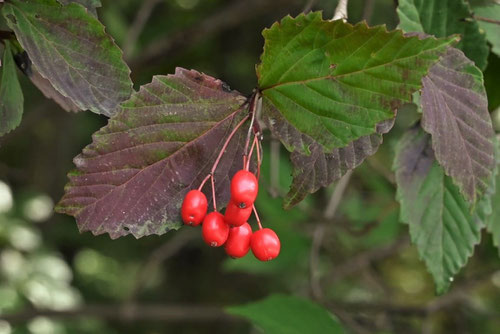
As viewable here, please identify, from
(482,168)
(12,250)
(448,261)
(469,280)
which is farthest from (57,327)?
(482,168)

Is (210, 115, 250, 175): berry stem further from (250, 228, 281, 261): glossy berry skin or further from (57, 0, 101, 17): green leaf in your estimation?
(57, 0, 101, 17): green leaf

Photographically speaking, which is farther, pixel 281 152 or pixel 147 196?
pixel 281 152

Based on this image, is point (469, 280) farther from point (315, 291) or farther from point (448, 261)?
point (448, 261)

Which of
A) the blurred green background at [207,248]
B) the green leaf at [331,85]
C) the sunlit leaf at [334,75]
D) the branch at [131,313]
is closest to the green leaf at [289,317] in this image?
the blurred green background at [207,248]

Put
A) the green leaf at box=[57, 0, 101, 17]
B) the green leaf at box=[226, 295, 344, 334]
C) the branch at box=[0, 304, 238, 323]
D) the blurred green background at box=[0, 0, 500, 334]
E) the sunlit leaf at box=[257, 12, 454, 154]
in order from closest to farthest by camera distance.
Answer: the sunlit leaf at box=[257, 12, 454, 154] → the green leaf at box=[57, 0, 101, 17] → the green leaf at box=[226, 295, 344, 334] → the blurred green background at box=[0, 0, 500, 334] → the branch at box=[0, 304, 238, 323]

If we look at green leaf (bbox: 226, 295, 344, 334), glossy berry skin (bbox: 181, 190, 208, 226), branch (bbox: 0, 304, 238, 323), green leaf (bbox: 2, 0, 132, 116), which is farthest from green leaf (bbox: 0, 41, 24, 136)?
branch (bbox: 0, 304, 238, 323)
